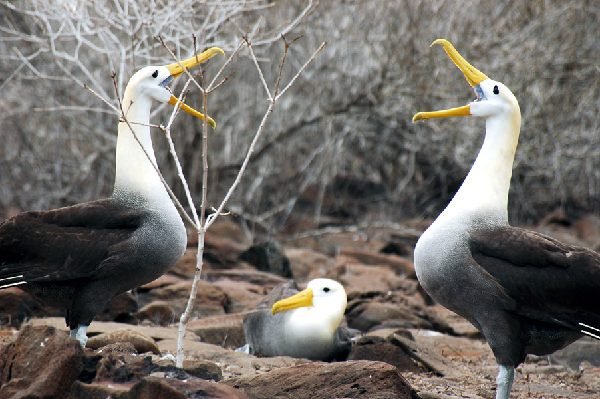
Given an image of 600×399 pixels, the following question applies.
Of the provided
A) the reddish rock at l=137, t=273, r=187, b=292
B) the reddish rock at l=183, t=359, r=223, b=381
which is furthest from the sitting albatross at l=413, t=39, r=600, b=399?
the reddish rock at l=137, t=273, r=187, b=292

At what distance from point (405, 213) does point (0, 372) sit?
417 inches

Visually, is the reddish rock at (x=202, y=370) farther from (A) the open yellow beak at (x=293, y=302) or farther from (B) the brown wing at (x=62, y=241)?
(A) the open yellow beak at (x=293, y=302)

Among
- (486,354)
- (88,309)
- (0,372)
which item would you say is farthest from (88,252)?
(486,354)

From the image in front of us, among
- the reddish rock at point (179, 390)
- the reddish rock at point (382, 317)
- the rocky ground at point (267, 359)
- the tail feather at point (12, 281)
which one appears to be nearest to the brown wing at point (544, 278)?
the rocky ground at point (267, 359)

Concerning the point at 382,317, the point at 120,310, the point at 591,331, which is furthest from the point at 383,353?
the point at 120,310

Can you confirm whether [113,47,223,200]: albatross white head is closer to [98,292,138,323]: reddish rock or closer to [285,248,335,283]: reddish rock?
[98,292,138,323]: reddish rock

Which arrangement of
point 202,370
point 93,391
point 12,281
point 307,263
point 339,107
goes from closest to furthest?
point 93,391, point 202,370, point 12,281, point 307,263, point 339,107

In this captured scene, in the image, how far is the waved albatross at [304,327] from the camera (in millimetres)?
6883

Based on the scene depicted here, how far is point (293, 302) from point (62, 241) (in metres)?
1.81

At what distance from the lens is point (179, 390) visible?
4.05 meters

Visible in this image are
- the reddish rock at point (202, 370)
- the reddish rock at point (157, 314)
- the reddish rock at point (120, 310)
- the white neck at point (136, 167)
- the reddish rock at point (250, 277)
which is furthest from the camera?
the reddish rock at point (250, 277)

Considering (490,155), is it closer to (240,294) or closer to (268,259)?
(240,294)

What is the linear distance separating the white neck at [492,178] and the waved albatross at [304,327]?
4.67ft

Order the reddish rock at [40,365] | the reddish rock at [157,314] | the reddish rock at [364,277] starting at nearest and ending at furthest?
the reddish rock at [40,365] → the reddish rock at [157,314] → the reddish rock at [364,277]
